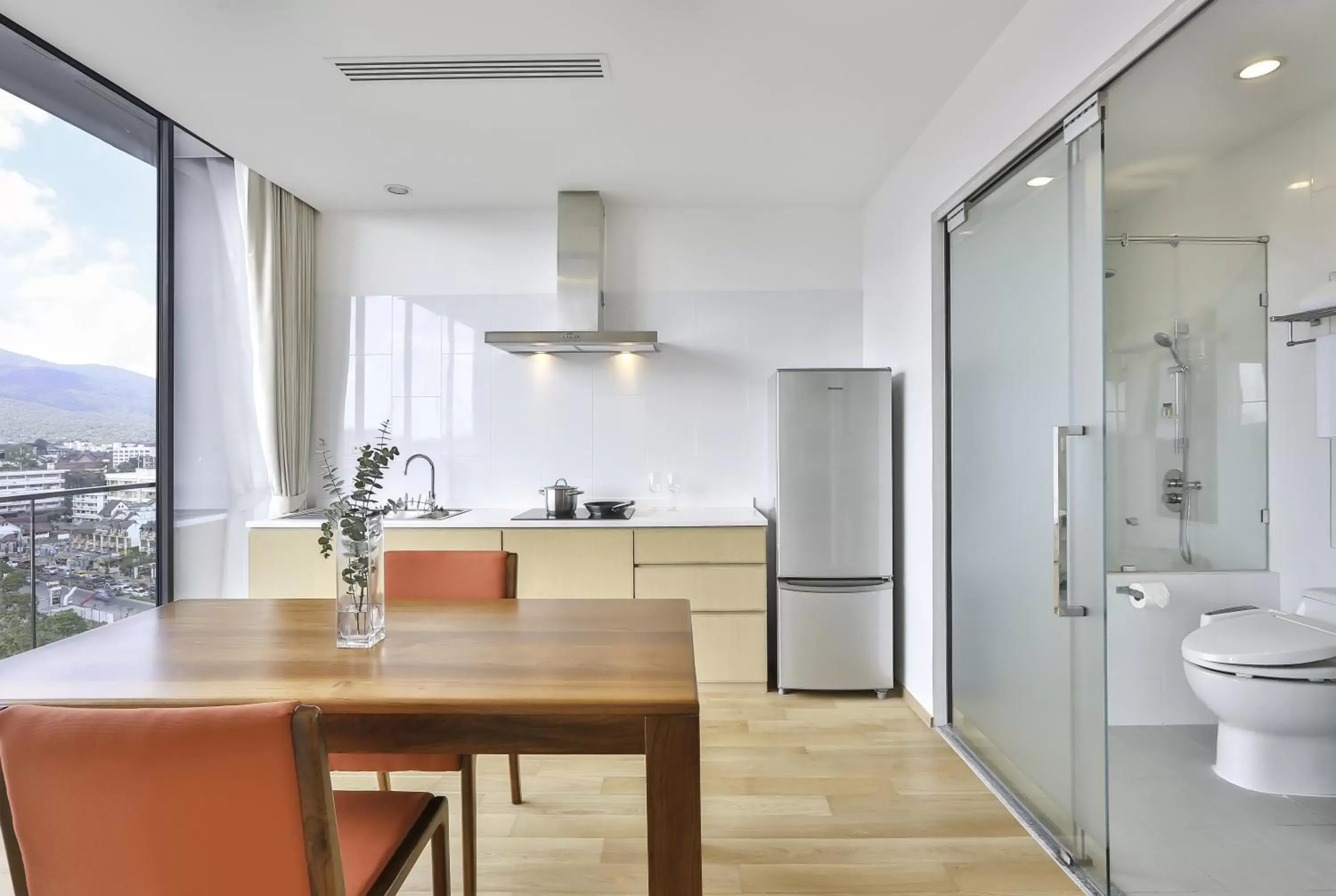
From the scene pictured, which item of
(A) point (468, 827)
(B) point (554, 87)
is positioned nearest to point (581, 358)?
(B) point (554, 87)

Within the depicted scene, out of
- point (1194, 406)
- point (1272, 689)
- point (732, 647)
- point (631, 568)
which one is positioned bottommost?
point (732, 647)

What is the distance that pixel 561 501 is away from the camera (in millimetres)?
3658

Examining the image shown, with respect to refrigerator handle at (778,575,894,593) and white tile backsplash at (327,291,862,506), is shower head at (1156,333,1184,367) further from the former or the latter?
white tile backsplash at (327,291,862,506)

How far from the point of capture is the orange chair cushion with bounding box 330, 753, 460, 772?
5.88 feet

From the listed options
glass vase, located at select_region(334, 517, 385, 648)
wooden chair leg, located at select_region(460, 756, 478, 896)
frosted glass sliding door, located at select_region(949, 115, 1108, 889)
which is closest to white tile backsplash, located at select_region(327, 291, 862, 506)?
frosted glass sliding door, located at select_region(949, 115, 1108, 889)

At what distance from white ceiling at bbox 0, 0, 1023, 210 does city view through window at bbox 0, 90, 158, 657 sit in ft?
1.21

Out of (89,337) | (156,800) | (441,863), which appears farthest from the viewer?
(89,337)

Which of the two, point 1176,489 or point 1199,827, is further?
point 1176,489

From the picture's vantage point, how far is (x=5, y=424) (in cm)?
227

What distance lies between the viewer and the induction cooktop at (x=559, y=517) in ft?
11.7

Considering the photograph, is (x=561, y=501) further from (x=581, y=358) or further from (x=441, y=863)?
(x=441, y=863)

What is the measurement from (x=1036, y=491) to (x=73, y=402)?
138 inches

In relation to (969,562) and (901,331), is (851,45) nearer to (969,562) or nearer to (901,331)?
(901,331)

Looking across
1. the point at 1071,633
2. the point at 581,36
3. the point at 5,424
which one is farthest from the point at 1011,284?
the point at 5,424
